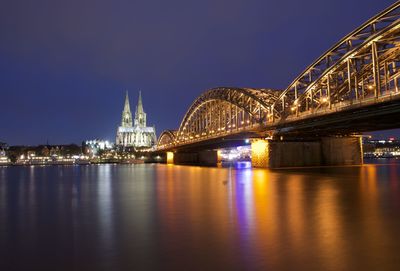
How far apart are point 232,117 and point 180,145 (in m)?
33.7

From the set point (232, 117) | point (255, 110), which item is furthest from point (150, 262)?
point (232, 117)

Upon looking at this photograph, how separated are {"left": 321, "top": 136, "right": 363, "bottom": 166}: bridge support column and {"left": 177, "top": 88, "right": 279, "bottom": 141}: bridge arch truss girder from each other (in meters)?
13.5

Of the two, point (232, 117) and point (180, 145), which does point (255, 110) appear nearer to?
point (232, 117)

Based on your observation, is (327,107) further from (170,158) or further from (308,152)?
(170,158)

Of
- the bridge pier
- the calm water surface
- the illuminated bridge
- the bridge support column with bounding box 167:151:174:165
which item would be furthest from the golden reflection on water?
the bridge support column with bounding box 167:151:174:165

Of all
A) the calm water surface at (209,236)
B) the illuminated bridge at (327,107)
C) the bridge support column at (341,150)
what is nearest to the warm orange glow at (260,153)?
the illuminated bridge at (327,107)

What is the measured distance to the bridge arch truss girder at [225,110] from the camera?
87.4 m

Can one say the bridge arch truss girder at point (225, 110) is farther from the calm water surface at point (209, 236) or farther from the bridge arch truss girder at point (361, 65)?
the calm water surface at point (209, 236)

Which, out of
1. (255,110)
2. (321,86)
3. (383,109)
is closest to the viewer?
(383,109)

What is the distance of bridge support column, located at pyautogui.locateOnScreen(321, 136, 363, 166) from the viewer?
8044cm

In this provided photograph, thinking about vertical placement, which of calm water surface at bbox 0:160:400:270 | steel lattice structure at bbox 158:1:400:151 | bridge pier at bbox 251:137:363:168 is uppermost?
steel lattice structure at bbox 158:1:400:151

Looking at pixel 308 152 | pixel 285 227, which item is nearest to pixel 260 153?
pixel 308 152

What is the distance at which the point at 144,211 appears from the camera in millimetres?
22328

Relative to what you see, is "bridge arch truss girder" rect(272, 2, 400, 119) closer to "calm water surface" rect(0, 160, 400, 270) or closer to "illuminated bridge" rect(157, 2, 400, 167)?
"illuminated bridge" rect(157, 2, 400, 167)
